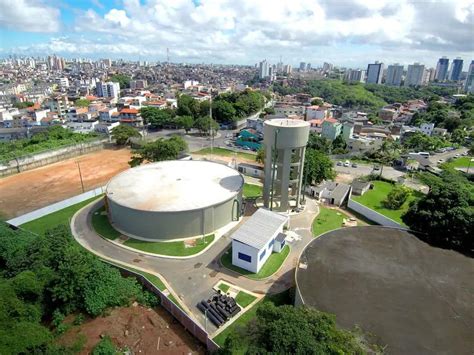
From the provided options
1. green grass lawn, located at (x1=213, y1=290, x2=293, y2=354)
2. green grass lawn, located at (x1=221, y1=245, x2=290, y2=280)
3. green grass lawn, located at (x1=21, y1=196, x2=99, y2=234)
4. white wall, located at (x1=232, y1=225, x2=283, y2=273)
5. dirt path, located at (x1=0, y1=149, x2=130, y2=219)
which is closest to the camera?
green grass lawn, located at (x1=213, y1=290, x2=293, y2=354)

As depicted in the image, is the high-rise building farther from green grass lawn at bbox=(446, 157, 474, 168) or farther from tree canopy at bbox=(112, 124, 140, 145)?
green grass lawn at bbox=(446, 157, 474, 168)

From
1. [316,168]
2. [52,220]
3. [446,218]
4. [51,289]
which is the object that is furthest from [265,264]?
[52,220]

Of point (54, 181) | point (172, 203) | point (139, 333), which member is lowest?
point (54, 181)

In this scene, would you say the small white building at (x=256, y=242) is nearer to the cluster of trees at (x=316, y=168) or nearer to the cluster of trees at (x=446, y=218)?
the cluster of trees at (x=446, y=218)

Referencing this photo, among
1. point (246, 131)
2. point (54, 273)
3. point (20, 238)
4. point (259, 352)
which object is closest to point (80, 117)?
point (246, 131)

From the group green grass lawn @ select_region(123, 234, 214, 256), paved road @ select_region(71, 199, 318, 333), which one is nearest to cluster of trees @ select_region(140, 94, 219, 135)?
paved road @ select_region(71, 199, 318, 333)

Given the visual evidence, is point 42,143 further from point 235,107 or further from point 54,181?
point 235,107
